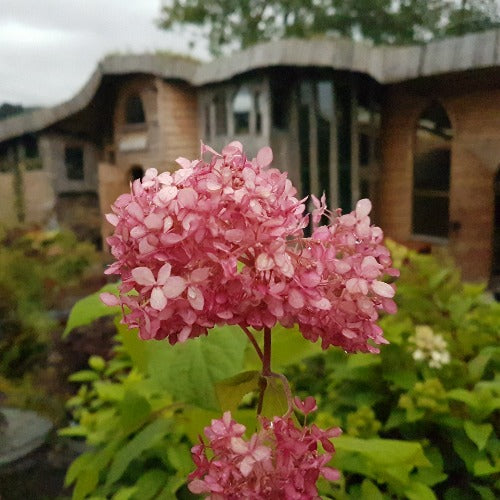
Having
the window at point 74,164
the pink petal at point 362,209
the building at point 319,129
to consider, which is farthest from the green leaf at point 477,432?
the window at point 74,164

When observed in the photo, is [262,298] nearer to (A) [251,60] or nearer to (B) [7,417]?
(B) [7,417]

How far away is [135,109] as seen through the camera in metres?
1.68

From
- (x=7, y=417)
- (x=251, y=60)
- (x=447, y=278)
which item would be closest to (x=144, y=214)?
(x=447, y=278)

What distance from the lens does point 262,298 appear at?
0.27 meters

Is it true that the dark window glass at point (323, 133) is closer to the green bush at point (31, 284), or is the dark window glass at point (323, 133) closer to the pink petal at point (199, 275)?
the green bush at point (31, 284)

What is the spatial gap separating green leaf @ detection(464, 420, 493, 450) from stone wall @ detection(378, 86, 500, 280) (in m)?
0.88

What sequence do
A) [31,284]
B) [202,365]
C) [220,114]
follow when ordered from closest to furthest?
[202,365] < [31,284] < [220,114]

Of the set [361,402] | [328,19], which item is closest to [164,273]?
[361,402]

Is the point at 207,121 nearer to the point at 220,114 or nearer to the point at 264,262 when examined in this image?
the point at 220,114

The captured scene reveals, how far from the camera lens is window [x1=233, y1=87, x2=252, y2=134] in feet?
5.06

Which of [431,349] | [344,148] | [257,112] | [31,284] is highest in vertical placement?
[257,112]

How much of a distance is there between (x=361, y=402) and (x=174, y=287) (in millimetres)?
522

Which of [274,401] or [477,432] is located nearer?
[274,401]

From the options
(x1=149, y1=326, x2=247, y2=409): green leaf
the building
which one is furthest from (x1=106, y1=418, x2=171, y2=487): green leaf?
the building
